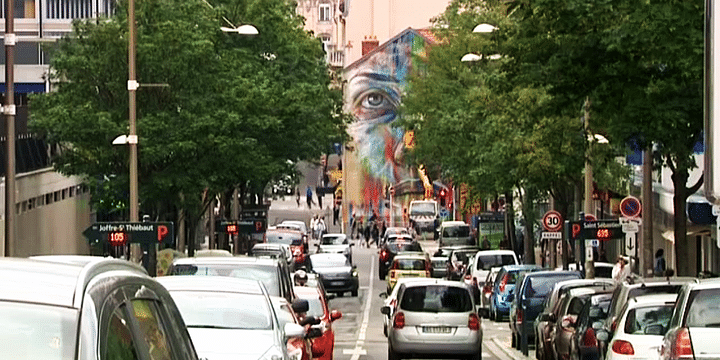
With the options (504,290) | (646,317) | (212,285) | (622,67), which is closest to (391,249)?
(504,290)

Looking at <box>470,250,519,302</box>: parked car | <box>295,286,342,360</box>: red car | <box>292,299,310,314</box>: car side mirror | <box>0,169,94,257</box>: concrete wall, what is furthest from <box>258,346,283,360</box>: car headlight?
<box>470,250,519,302</box>: parked car

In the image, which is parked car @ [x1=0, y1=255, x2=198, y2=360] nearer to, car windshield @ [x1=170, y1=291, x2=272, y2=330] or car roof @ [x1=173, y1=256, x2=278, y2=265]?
car windshield @ [x1=170, y1=291, x2=272, y2=330]

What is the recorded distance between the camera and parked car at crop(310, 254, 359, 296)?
57.4 m

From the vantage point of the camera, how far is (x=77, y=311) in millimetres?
5301

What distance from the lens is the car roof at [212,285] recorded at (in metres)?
16.8

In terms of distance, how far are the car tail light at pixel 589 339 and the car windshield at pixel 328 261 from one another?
36.4 meters

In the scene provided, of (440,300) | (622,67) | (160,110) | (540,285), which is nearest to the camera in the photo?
(622,67)

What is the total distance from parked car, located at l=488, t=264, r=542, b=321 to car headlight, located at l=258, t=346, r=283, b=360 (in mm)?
29125

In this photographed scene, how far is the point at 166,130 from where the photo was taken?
4616cm

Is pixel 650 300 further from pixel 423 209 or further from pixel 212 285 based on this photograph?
pixel 423 209

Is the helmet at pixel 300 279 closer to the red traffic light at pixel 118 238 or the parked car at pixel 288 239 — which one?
the red traffic light at pixel 118 238

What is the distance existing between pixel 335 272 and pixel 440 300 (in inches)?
1116

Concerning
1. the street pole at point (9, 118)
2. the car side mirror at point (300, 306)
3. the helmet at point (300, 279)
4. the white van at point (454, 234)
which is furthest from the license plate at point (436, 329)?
the white van at point (454, 234)

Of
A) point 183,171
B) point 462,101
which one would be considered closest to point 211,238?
point 462,101
